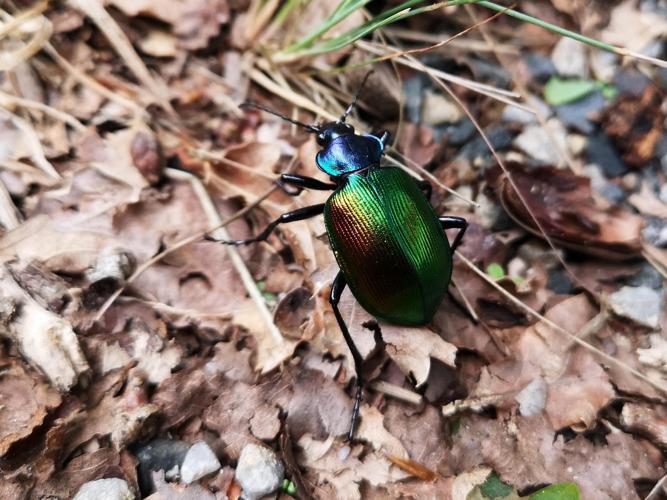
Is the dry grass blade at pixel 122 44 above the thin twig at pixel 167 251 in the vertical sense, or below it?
above

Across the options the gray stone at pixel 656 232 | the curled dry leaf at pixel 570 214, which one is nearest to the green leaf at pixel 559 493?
the curled dry leaf at pixel 570 214

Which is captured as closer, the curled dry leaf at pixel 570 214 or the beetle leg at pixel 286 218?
the beetle leg at pixel 286 218

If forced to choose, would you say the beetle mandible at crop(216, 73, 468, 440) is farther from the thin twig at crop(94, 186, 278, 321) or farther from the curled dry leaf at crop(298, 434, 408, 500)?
the thin twig at crop(94, 186, 278, 321)

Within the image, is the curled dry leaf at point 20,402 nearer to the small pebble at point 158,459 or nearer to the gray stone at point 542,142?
the small pebble at point 158,459

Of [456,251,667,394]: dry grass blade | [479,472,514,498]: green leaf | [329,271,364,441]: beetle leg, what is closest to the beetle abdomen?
[329,271,364,441]: beetle leg

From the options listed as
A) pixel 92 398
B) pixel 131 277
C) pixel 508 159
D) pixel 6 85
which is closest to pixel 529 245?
pixel 508 159

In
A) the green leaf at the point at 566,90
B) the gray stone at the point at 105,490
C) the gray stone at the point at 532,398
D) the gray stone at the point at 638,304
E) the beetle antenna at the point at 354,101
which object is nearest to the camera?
the gray stone at the point at 105,490
